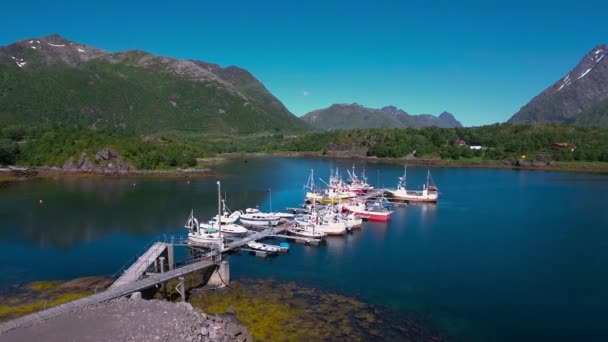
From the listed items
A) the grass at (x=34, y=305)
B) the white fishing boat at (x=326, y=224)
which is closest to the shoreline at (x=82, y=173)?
the white fishing boat at (x=326, y=224)

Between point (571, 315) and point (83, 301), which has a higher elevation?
point (83, 301)

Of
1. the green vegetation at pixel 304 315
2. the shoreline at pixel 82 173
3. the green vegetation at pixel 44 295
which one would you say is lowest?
the green vegetation at pixel 304 315

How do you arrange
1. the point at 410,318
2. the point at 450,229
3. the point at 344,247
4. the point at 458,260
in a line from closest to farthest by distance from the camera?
the point at 410,318, the point at 458,260, the point at 344,247, the point at 450,229

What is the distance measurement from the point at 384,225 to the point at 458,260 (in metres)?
15.9

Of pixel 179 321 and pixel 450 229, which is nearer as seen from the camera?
pixel 179 321

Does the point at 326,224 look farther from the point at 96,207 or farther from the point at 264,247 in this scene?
the point at 96,207

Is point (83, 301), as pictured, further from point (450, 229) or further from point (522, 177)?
point (522, 177)

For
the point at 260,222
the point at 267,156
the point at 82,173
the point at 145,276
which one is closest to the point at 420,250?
the point at 260,222

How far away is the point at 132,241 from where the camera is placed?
154 ft

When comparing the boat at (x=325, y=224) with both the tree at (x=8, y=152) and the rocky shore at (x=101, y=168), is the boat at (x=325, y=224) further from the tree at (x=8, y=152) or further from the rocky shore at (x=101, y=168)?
the tree at (x=8, y=152)

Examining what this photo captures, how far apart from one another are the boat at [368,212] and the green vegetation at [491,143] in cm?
10528

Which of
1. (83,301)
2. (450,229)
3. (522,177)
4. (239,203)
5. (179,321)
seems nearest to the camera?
(179,321)

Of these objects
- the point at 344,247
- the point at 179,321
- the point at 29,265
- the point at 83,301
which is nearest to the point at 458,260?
the point at 344,247

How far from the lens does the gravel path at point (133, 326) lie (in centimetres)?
2055
